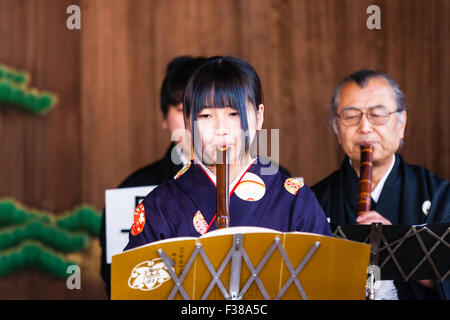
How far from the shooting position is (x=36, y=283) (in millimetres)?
4117

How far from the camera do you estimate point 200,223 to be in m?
2.02

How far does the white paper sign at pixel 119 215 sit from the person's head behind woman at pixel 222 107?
1241 millimetres

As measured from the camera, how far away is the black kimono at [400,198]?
2.89 m

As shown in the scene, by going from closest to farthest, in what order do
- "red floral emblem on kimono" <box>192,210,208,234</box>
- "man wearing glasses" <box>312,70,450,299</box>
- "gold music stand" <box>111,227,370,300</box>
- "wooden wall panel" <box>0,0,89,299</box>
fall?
"gold music stand" <box>111,227,370,300</box>
"red floral emblem on kimono" <box>192,210,208,234</box>
"man wearing glasses" <box>312,70,450,299</box>
"wooden wall panel" <box>0,0,89,299</box>

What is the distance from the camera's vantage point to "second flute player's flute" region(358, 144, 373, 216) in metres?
2.80

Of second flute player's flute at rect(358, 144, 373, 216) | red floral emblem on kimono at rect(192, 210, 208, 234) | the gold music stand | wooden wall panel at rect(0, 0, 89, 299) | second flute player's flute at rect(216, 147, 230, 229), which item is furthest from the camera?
wooden wall panel at rect(0, 0, 89, 299)

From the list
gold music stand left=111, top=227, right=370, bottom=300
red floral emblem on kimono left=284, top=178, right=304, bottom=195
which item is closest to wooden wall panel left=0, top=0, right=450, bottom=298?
red floral emblem on kimono left=284, top=178, right=304, bottom=195

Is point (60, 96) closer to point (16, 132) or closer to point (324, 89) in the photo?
point (16, 132)

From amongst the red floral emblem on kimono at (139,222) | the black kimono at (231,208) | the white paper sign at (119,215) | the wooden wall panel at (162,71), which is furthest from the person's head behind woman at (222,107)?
the wooden wall panel at (162,71)

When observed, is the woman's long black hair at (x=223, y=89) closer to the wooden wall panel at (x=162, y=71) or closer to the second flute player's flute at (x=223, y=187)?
the second flute player's flute at (x=223, y=187)

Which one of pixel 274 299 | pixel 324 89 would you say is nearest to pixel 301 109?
pixel 324 89

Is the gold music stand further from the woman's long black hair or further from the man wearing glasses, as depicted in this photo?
the man wearing glasses

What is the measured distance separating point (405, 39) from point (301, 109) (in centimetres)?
85

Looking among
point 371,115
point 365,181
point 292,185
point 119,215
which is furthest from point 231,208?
point 119,215
